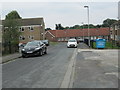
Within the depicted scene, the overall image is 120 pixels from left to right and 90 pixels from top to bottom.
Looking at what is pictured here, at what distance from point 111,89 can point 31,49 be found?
14.5 metres

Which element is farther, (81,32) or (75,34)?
(75,34)

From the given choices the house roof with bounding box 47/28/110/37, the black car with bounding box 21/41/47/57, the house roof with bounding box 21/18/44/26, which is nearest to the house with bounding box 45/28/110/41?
the house roof with bounding box 47/28/110/37

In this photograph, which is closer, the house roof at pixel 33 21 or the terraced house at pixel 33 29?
the terraced house at pixel 33 29

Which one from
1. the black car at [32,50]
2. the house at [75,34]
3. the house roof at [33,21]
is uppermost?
the house roof at [33,21]

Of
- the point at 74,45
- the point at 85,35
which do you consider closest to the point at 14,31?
the point at 74,45

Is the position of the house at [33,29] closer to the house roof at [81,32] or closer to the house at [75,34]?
the house at [75,34]

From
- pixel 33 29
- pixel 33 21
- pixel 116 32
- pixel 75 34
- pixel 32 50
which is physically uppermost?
pixel 33 21

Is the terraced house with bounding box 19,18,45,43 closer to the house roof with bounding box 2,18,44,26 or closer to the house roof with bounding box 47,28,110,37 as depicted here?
the house roof with bounding box 2,18,44,26

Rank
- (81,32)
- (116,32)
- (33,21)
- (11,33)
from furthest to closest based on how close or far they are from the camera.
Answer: (81,32) → (33,21) → (116,32) → (11,33)

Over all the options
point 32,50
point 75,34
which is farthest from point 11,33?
point 75,34

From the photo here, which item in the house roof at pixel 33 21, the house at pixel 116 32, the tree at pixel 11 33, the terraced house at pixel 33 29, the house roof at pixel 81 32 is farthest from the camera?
the house roof at pixel 81 32

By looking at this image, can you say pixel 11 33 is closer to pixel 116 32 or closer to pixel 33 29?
pixel 116 32

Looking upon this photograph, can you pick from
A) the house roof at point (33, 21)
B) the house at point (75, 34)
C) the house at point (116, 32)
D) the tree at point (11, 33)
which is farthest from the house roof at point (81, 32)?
the tree at point (11, 33)

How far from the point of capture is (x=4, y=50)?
2328cm
